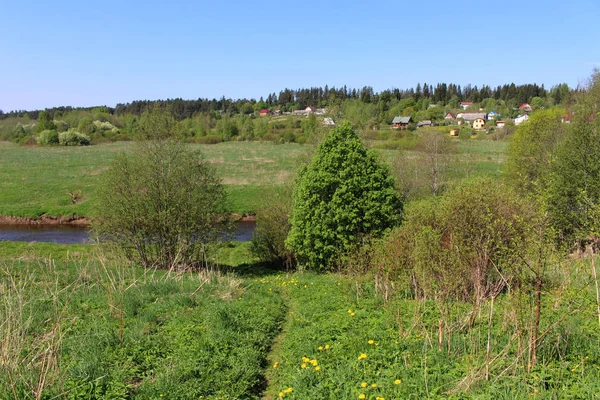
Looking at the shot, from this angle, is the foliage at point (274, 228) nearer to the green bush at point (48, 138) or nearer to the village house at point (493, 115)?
the green bush at point (48, 138)

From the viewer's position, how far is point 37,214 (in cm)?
4041

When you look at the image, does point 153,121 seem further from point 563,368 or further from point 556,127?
point 556,127

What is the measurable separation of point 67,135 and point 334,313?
8791 cm

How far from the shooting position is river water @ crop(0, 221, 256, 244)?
3350 centimetres

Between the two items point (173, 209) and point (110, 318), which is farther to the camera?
point (173, 209)

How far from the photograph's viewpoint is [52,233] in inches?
1417

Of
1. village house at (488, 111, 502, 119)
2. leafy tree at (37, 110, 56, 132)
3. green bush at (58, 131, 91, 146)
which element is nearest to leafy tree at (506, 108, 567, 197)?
green bush at (58, 131, 91, 146)

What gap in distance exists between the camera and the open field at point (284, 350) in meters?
6.02

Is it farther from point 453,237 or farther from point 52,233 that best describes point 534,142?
point 52,233

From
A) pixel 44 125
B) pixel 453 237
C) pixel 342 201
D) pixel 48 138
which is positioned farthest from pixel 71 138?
pixel 453 237

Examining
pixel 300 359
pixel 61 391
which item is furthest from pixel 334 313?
pixel 61 391

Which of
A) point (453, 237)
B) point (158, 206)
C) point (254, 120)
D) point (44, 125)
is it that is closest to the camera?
point (453, 237)

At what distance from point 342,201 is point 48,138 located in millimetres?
83578

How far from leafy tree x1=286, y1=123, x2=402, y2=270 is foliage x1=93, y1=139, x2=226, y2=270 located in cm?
501
